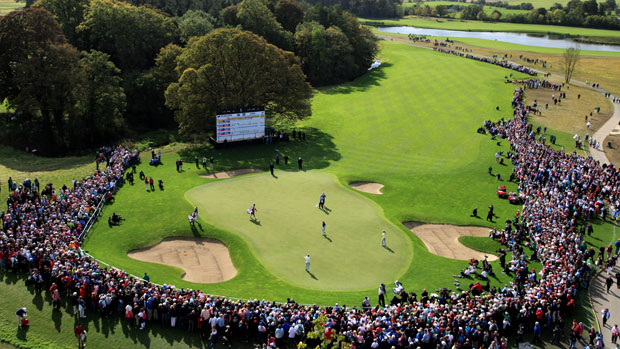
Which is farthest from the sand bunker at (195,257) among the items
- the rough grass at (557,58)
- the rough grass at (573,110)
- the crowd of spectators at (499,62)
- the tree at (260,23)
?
the crowd of spectators at (499,62)

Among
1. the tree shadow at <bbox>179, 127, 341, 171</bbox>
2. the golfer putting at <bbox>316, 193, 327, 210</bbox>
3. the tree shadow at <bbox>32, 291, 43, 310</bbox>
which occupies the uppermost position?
the tree shadow at <bbox>179, 127, 341, 171</bbox>

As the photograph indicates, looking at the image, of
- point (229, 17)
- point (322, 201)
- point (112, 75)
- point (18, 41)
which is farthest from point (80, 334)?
point (229, 17)

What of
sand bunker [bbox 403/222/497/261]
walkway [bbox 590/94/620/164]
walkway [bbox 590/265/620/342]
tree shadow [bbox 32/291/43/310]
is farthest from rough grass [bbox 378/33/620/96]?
tree shadow [bbox 32/291/43/310]

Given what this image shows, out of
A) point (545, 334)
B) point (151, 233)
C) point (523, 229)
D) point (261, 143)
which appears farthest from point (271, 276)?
point (261, 143)

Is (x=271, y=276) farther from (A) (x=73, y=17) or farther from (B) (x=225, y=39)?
(A) (x=73, y=17)

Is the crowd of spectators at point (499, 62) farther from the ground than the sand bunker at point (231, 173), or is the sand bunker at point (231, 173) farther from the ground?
the crowd of spectators at point (499, 62)

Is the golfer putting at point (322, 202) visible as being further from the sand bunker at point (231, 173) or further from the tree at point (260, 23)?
the tree at point (260, 23)

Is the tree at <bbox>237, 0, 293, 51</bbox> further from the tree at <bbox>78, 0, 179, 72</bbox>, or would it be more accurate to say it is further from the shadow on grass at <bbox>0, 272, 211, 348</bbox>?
the shadow on grass at <bbox>0, 272, 211, 348</bbox>
